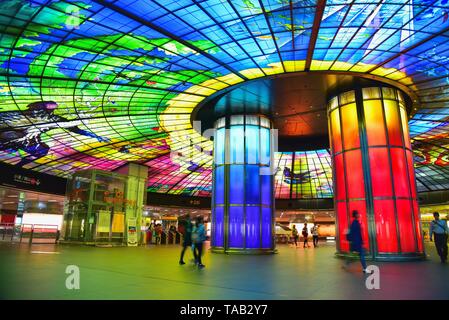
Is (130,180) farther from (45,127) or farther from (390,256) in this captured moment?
(390,256)

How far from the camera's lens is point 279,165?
42.7 meters

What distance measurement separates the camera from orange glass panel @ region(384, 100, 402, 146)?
16844 millimetres

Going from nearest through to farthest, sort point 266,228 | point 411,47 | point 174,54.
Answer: point 411,47 < point 174,54 < point 266,228

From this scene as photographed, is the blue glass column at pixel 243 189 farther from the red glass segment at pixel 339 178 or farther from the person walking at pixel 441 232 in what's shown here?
the person walking at pixel 441 232

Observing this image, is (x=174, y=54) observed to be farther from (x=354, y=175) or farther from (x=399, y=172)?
(x=399, y=172)

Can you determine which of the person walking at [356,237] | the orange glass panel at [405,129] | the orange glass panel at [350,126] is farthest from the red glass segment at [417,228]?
the person walking at [356,237]

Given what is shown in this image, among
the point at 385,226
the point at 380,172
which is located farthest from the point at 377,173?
the point at 385,226

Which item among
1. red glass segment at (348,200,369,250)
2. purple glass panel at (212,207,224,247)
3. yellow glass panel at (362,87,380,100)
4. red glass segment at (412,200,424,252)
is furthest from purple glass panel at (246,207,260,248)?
yellow glass panel at (362,87,380,100)

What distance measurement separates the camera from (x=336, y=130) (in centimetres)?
1883

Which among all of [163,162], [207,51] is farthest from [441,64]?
[163,162]

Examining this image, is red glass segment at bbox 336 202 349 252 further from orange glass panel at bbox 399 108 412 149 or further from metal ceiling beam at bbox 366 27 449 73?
metal ceiling beam at bbox 366 27 449 73

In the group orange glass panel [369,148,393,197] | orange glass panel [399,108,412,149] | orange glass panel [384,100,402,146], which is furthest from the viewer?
orange glass panel [399,108,412,149]

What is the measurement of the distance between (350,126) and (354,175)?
276cm
